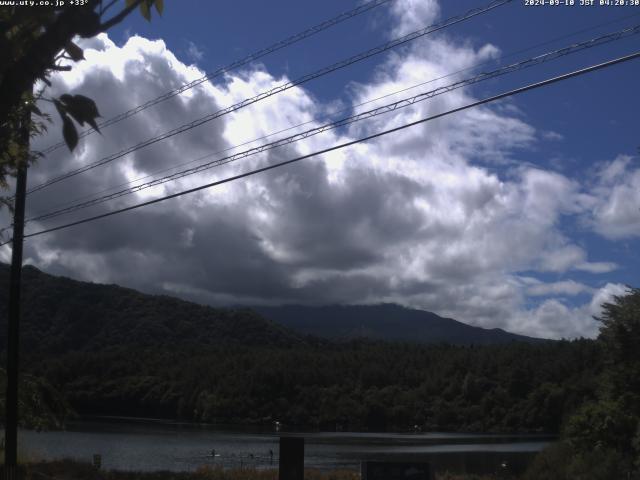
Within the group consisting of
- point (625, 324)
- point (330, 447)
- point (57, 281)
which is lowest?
point (330, 447)

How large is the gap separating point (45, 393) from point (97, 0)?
22.5 metres

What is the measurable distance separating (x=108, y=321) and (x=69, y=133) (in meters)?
168

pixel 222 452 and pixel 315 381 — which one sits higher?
pixel 315 381

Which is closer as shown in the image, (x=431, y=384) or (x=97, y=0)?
(x=97, y=0)

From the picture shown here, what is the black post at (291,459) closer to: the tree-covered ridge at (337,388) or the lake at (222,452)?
the lake at (222,452)

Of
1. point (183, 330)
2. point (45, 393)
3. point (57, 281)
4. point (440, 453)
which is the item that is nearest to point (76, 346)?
point (57, 281)

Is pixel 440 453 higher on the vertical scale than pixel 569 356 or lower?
lower

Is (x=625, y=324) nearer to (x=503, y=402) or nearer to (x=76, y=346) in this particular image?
(x=503, y=402)

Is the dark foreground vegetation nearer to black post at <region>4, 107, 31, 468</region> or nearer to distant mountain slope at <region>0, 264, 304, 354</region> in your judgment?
distant mountain slope at <region>0, 264, 304, 354</region>

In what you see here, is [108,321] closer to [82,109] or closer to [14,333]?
[14,333]

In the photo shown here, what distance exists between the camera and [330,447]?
228 feet

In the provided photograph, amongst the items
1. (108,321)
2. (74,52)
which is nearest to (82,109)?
(74,52)

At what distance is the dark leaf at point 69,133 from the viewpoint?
14.3ft

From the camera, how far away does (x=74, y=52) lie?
15.8 feet
